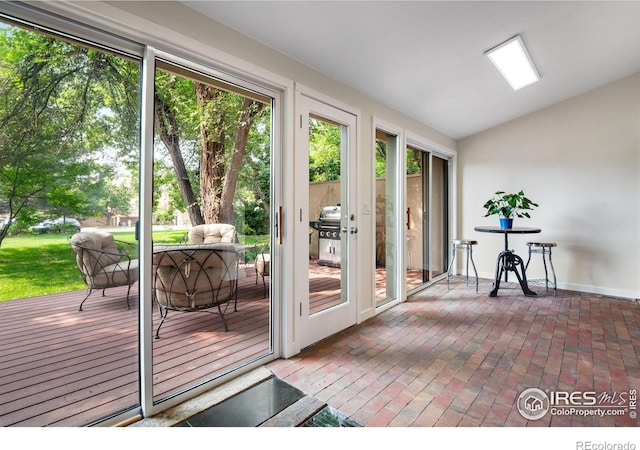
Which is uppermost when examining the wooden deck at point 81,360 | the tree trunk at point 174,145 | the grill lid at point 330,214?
the tree trunk at point 174,145

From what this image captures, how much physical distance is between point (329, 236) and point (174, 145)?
1.59m

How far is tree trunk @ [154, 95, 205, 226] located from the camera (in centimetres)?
187

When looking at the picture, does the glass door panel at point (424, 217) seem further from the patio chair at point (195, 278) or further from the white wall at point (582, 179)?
the patio chair at point (195, 278)

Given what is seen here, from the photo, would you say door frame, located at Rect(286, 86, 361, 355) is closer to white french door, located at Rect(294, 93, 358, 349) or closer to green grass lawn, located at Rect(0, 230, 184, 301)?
white french door, located at Rect(294, 93, 358, 349)

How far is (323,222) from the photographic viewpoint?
118 inches

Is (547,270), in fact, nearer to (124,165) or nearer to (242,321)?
(242,321)

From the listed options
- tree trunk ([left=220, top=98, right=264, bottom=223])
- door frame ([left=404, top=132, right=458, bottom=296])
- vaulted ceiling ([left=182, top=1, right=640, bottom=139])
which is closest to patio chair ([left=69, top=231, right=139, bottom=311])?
tree trunk ([left=220, top=98, right=264, bottom=223])

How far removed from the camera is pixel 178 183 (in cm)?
195

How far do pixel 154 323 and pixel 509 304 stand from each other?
3800 mm

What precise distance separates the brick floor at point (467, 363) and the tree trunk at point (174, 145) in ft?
4.18

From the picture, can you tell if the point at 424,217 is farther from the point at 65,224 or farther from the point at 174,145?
the point at 65,224

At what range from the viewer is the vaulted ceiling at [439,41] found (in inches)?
82.2

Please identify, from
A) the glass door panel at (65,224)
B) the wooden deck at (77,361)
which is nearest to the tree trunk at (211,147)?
the glass door panel at (65,224)
